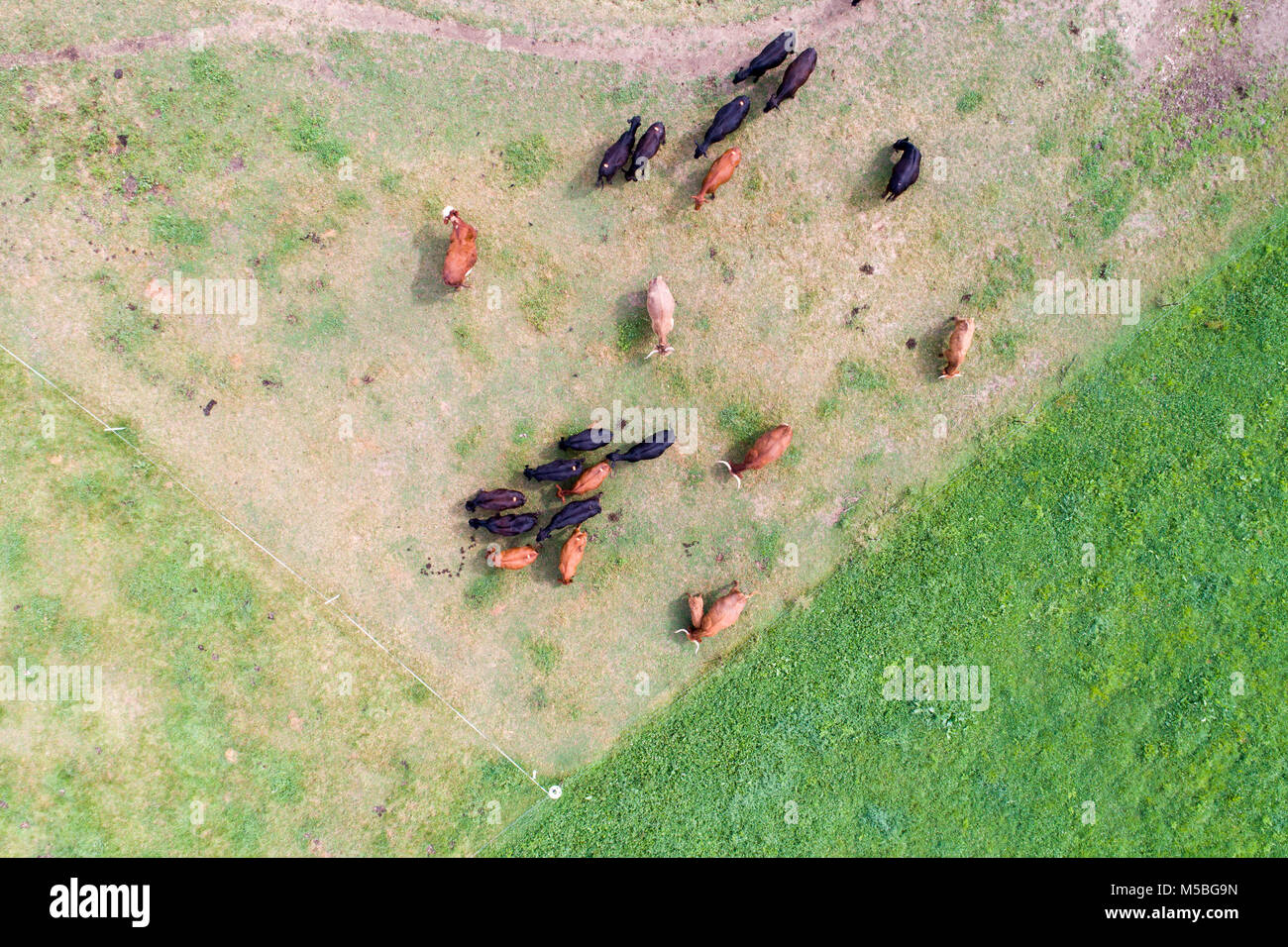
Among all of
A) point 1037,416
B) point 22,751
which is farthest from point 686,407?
point 22,751

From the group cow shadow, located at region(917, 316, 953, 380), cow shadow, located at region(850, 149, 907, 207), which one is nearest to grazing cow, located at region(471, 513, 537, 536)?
cow shadow, located at region(917, 316, 953, 380)

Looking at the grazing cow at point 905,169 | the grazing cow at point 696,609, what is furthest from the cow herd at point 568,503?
the grazing cow at point 905,169

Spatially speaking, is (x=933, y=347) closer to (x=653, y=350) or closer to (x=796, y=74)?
(x=653, y=350)

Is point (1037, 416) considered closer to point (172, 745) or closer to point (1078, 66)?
point (1078, 66)

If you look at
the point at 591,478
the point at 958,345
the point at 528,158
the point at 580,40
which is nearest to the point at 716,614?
the point at 591,478

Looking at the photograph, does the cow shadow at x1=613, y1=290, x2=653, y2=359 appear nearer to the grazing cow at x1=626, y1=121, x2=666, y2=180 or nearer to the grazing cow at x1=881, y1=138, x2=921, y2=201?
the grazing cow at x1=626, y1=121, x2=666, y2=180
